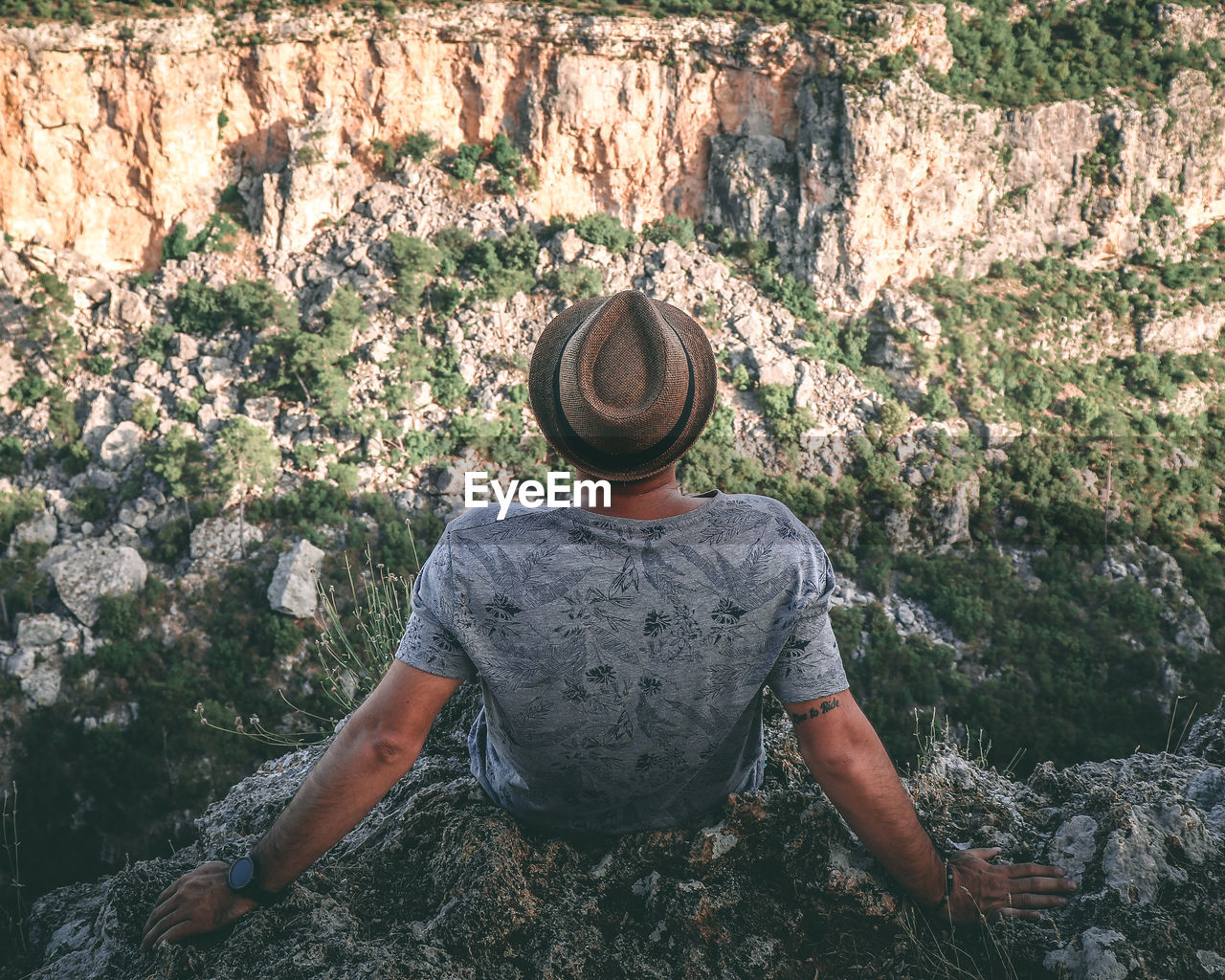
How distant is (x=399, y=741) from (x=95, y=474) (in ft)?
55.2

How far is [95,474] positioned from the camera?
1458 centimetres

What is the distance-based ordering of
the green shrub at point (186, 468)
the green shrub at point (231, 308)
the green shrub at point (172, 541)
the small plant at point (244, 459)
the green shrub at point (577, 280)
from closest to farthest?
1. the green shrub at point (172, 541)
2. the green shrub at point (186, 468)
3. the small plant at point (244, 459)
4. the green shrub at point (231, 308)
5. the green shrub at point (577, 280)

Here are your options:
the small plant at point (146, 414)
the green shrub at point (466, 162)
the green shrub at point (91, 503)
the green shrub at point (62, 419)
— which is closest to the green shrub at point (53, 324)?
the green shrub at point (62, 419)

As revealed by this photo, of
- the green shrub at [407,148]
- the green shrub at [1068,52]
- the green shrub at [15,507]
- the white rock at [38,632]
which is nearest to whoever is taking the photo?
the white rock at [38,632]

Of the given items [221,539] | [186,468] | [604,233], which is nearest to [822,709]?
[221,539]

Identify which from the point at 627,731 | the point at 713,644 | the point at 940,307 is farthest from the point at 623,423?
the point at 940,307

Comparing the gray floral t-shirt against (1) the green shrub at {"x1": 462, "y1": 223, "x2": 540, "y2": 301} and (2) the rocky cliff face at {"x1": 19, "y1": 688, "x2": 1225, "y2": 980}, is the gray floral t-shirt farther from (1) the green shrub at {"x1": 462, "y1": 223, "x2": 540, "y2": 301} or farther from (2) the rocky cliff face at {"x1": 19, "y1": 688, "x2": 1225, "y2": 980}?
(1) the green shrub at {"x1": 462, "y1": 223, "x2": 540, "y2": 301}

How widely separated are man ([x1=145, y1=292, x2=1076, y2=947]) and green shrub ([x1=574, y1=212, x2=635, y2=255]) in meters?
17.8

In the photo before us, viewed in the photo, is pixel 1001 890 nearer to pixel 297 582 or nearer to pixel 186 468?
pixel 297 582

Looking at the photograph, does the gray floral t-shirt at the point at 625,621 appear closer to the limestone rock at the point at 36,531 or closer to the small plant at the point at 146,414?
the limestone rock at the point at 36,531

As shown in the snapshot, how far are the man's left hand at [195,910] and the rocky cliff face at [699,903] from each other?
0.03m

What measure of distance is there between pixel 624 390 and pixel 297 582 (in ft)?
44.1

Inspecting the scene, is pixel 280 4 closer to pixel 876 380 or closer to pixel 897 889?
pixel 876 380

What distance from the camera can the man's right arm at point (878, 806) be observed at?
1122 millimetres
